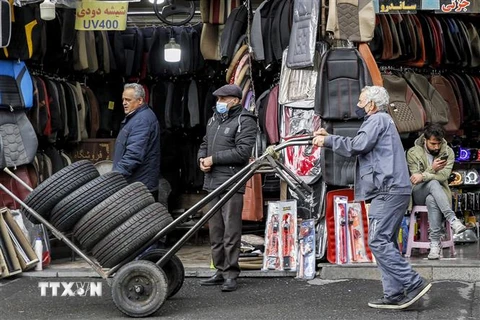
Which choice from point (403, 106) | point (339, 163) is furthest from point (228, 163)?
point (403, 106)

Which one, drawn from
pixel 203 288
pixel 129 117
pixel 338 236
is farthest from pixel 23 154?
pixel 338 236

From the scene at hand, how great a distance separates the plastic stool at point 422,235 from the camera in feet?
34.1

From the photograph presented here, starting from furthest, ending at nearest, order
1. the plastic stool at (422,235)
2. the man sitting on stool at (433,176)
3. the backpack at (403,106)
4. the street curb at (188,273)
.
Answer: the backpack at (403,106) → the plastic stool at (422,235) → the man sitting on stool at (433,176) → the street curb at (188,273)

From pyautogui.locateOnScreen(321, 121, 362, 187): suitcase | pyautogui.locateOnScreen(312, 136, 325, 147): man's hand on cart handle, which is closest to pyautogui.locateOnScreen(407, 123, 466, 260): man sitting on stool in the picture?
pyautogui.locateOnScreen(321, 121, 362, 187): suitcase

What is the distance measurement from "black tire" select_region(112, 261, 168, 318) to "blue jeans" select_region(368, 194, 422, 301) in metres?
1.88

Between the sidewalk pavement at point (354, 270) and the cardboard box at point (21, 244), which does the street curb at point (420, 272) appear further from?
the cardboard box at point (21, 244)

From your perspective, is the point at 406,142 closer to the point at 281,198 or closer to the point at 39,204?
the point at 281,198

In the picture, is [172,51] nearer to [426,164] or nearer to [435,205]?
[426,164]

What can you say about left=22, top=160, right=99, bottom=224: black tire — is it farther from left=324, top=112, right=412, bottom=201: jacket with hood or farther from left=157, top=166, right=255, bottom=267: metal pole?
left=324, top=112, right=412, bottom=201: jacket with hood

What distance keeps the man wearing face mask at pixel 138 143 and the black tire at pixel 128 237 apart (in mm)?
1791

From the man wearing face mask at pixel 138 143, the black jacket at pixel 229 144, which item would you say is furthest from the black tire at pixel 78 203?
the man wearing face mask at pixel 138 143

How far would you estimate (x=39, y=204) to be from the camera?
7.83m

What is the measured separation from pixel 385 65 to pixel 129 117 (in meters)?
3.53

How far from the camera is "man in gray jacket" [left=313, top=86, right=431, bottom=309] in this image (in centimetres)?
788
